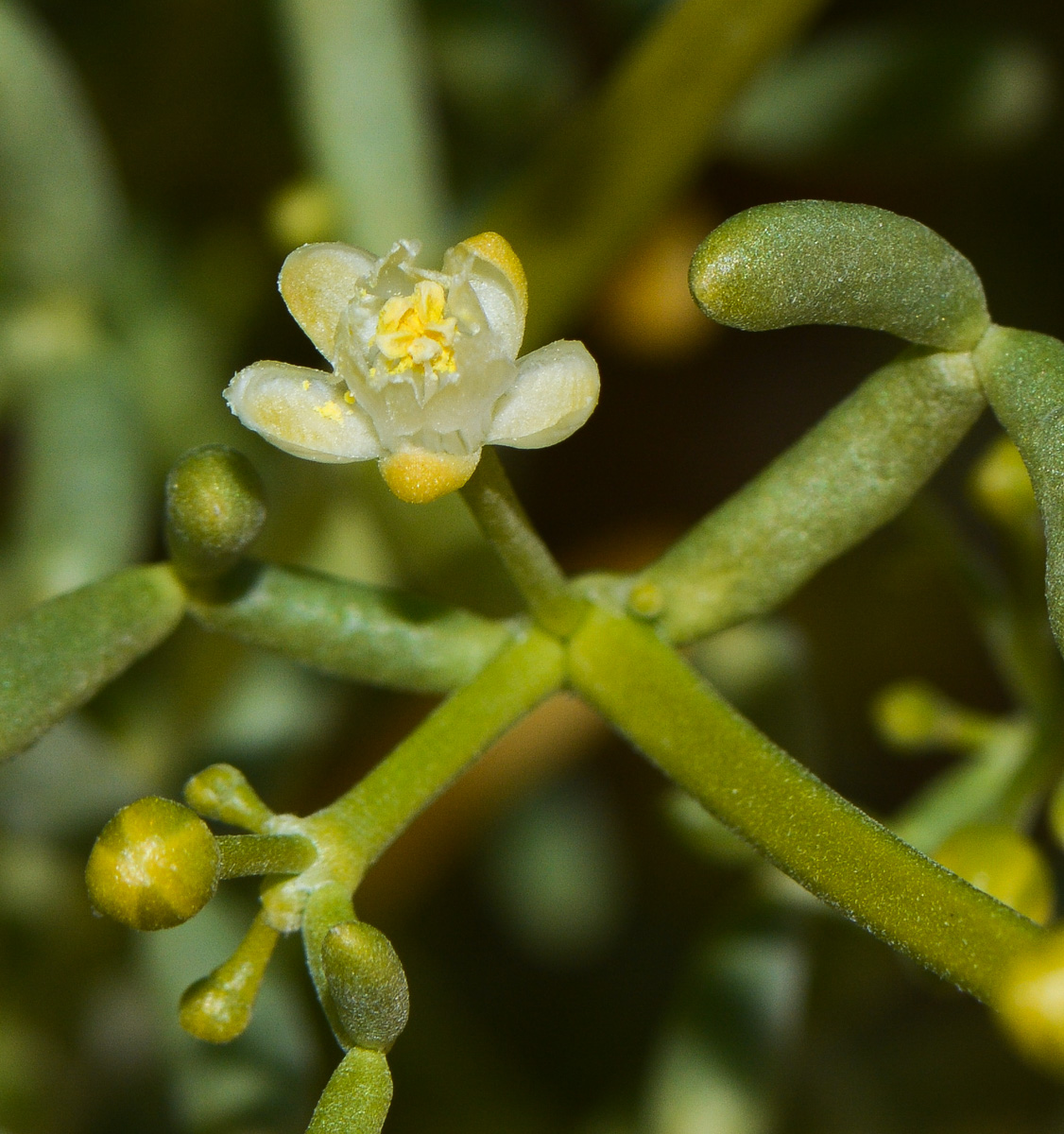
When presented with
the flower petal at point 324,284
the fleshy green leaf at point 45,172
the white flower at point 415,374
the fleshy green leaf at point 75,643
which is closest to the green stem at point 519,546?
the white flower at point 415,374

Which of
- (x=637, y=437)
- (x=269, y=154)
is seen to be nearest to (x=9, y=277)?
(x=269, y=154)

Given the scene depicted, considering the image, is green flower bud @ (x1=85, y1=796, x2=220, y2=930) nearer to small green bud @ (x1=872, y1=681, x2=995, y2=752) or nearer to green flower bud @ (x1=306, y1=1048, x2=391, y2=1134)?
green flower bud @ (x1=306, y1=1048, x2=391, y2=1134)

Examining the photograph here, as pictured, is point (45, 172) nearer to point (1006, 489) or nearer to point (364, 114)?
point (364, 114)

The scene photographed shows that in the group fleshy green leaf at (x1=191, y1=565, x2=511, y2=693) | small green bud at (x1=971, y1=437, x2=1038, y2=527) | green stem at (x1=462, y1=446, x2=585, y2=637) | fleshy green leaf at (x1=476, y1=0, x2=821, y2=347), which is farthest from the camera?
fleshy green leaf at (x1=476, y1=0, x2=821, y2=347)

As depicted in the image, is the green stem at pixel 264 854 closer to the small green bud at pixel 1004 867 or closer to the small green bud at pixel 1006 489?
the small green bud at pixel 1004 867

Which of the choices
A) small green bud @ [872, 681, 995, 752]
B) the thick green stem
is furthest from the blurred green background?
the thick green stem

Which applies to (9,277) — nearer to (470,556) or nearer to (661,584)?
(470,556)

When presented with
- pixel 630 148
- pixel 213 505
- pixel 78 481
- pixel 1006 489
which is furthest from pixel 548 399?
pixel 78 481
